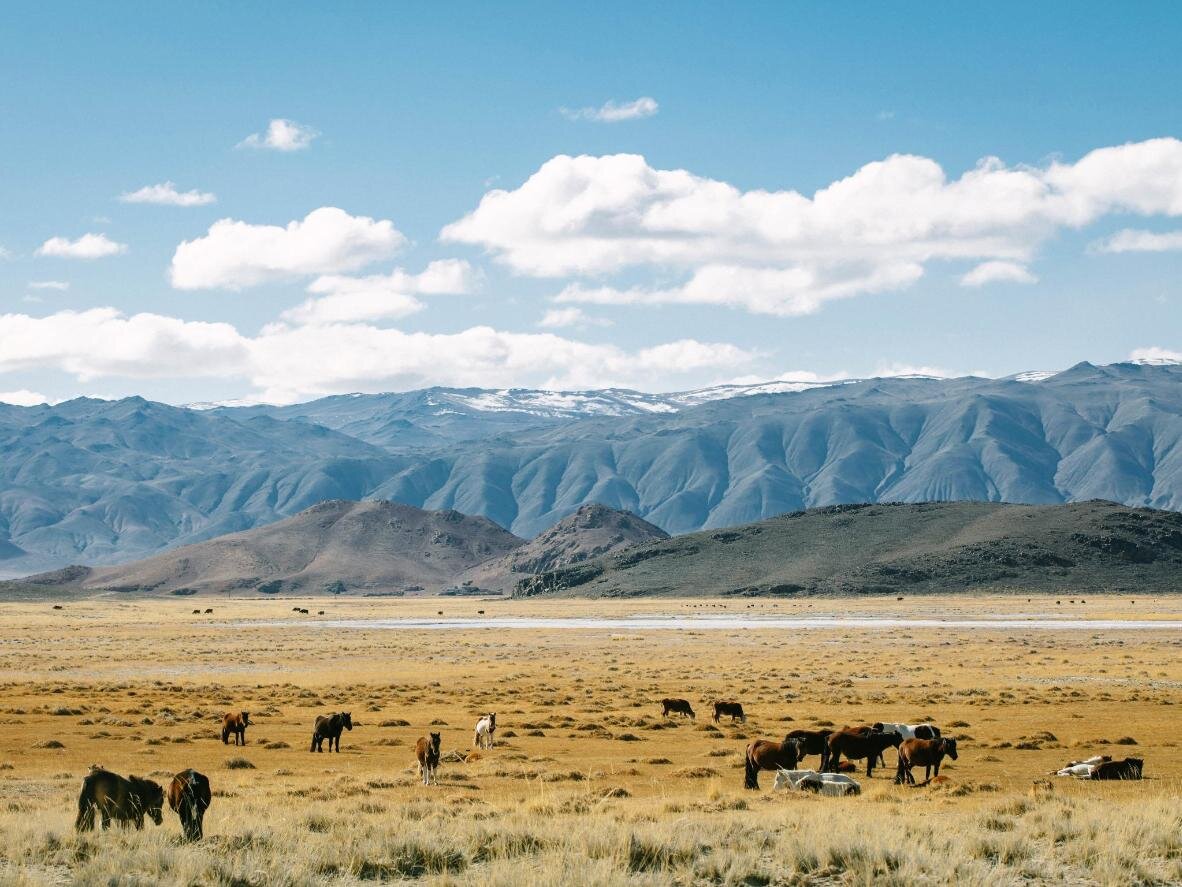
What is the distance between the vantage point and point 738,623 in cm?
10281

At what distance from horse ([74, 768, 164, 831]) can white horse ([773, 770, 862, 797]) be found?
10.6 m

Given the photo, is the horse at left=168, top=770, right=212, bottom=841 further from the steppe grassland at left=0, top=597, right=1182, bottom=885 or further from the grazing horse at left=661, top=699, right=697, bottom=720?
the grazing horse at left=661, top=699, right=697, bottom=720

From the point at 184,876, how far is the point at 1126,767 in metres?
17.8

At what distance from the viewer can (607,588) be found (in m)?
195

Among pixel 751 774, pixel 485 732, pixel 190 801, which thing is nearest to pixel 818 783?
pixel 751 774

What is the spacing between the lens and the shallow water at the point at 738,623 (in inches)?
3600

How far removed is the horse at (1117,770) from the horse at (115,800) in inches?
667

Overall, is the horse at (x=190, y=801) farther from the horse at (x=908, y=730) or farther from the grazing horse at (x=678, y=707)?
the grazing horse at (x=678, y=707)

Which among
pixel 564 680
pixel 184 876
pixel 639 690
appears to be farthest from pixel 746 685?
pixel 184 876

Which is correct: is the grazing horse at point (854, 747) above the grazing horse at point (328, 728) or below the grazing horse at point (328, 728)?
above

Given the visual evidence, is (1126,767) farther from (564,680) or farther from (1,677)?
(1,677)

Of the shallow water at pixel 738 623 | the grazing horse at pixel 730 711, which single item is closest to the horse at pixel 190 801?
the grazing horse at pixel 730 711

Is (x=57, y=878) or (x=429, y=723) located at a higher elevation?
(x=57, y=878)

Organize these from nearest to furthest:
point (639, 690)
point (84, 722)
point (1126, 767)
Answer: point (1126, 767), point (84, 722), point (639, 690)
